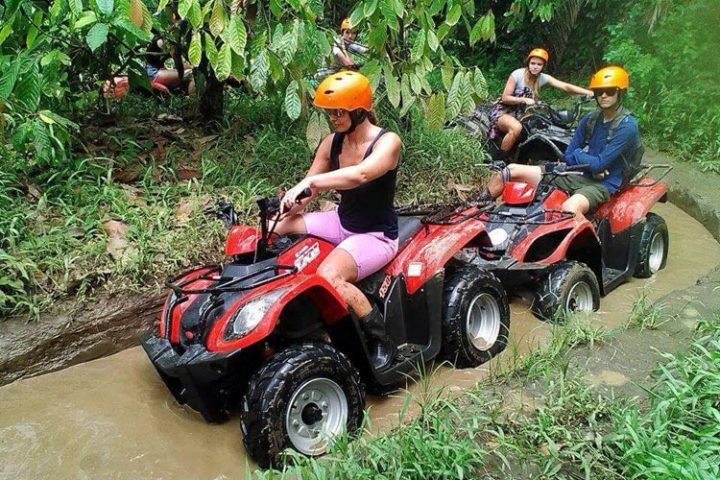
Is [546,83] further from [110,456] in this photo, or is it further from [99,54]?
[110,456]

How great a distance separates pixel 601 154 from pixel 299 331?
339cm

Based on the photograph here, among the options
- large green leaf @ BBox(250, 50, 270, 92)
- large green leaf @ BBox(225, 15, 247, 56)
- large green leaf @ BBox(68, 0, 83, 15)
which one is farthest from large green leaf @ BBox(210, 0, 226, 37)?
large green leaf @ BBox(68, 0, 83, 15)

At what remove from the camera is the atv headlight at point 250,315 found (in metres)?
3.02

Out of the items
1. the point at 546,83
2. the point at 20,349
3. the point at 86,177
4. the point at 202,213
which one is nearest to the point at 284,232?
the point at 202,213

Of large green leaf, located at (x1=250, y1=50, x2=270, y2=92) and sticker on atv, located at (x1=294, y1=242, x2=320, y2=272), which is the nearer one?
sticker on atv, located at (x1=294, y1=242, x2=320, y2=272)

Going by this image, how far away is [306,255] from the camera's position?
3.58m

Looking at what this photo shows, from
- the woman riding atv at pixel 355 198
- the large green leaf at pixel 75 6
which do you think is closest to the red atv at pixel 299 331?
the woman riding atv at pixel 355 198

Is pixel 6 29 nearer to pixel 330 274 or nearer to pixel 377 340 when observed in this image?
pixel 330 274

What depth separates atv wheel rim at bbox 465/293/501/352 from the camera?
4.21m

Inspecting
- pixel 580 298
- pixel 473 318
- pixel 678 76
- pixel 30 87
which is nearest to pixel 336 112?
pixel 473 318

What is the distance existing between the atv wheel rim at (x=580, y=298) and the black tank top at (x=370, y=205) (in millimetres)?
1619

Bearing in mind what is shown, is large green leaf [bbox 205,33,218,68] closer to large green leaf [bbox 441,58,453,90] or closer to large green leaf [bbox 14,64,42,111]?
large green leaf [bbox 14,64,42,111]

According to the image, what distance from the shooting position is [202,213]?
4.99m

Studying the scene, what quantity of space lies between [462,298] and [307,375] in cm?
133
